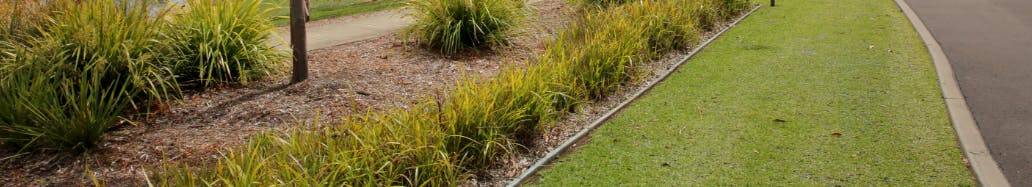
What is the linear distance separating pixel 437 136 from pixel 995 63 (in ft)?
23.3

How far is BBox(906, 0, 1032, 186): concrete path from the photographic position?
6453 millimetres

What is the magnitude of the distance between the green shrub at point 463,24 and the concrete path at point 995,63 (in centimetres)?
462

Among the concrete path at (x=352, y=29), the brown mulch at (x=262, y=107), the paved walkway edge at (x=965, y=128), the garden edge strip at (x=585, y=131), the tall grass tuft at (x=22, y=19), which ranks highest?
the tall grass tuft at (x=22, y=19)

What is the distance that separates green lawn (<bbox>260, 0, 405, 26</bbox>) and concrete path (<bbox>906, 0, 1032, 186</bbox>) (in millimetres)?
7495

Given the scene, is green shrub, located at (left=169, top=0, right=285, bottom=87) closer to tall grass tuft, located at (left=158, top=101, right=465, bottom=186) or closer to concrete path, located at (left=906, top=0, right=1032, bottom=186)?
tall grass tuft, located at (left=158, top=101, right=465, bottom=186)

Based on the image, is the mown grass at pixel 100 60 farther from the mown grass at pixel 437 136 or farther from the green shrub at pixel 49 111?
the mown grass at pixel 437 136

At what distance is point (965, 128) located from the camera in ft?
22.4

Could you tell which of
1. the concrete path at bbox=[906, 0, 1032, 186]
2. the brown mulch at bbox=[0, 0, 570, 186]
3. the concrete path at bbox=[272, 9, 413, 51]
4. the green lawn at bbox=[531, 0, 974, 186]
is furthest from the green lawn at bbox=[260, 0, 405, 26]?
the concrete path at bbox=[906, 0, 1032, 186]

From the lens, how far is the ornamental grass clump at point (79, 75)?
564 centimetres

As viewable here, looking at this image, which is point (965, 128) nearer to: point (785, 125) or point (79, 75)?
point (785, 125)

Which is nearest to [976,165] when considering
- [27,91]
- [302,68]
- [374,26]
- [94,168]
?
[302,68]

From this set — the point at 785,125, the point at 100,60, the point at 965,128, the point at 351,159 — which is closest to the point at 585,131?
the point at 785,125

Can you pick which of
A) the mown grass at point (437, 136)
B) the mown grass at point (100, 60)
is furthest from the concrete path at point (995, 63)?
the mown grass at point (100, 60)

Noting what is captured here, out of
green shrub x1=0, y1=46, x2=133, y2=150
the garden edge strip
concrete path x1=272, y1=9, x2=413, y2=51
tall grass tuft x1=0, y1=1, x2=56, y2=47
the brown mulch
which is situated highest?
tall grass tuft x1=0, y1=1, x2=56, y2=47
